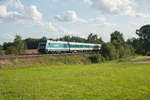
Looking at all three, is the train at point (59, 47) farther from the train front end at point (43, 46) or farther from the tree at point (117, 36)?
the tree at point (117, 36)

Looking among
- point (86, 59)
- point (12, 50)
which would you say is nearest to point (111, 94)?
point (86, 59)

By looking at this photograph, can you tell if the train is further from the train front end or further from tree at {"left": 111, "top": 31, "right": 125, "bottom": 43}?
tree at {"left": 111, "top": 31, "right": 125, "bottom": 43}

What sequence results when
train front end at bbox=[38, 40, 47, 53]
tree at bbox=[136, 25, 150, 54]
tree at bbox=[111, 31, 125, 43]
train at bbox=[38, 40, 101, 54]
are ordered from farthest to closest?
tree at bbox=[111, 31, 125, 43] < tree at bbox=[136, 25, 150, 54] < train at bbox=[38, 40, 101, 54] < train front end at bbox=[38, 40, 47, 53]

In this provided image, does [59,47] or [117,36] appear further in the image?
[117,36]

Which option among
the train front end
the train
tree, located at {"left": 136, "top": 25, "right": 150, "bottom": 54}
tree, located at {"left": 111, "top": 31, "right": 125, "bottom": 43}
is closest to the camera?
the train front end

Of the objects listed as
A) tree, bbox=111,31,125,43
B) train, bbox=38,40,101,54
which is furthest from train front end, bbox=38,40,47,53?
tree, bbox=111,31,125,43

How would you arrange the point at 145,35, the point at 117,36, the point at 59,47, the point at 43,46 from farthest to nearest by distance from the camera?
1. the point at 117,36
2. the point at 145,35
3. the point at 59,47
4. the point at 43,46

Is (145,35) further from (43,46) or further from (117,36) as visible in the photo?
(43,46)

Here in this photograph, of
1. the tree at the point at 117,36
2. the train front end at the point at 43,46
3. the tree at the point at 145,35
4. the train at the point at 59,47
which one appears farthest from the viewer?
the tree at the point at 117,36

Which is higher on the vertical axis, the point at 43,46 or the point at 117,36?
the point at 117,36

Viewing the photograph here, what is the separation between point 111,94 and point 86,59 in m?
35.2

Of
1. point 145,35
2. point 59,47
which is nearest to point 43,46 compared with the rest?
point 59,47

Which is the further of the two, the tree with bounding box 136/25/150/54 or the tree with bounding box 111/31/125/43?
the tree with bounding box 111/31/125/43

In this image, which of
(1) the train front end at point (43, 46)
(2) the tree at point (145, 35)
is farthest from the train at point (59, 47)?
(2) the tree at point (145, 35)
